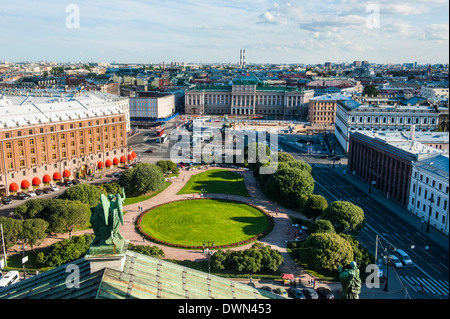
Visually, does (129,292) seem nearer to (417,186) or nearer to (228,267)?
(228,267)

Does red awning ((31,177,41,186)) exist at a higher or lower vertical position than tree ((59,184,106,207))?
lower

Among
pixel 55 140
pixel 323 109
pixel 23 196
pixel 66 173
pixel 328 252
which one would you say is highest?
pixel 323 109

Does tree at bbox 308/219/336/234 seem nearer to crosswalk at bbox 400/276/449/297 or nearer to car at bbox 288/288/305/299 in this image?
crosswalk at bbox 400/276/449/297

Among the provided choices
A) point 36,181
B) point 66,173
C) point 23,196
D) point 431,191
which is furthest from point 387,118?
point 23,196

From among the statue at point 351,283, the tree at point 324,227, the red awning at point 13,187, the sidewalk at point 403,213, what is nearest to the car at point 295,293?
the tree at point 324,227

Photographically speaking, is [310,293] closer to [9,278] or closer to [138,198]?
[9,278]

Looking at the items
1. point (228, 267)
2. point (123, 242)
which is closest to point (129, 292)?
point (123, 242)

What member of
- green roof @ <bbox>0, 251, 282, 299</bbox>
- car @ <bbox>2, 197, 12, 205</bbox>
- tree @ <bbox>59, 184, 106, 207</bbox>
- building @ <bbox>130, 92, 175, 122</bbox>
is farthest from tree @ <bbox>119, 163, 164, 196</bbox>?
building @ <bbox>130, 92, 175, 122</bbox>
